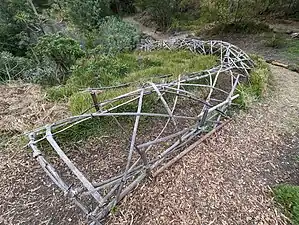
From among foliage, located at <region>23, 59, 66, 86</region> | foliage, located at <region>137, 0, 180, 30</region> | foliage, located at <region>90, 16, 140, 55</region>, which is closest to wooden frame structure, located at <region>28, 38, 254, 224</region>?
foliage, located at <region>23, 59, 66, 86</region>

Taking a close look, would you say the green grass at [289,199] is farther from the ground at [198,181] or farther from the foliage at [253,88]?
the foliage at [253,88]

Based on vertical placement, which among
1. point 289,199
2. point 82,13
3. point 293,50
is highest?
point 82,13

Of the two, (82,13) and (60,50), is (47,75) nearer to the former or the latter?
(60,50)

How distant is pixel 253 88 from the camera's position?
10.8ft

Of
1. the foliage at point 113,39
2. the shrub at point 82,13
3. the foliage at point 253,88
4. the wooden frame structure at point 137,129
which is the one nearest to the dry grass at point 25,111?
the wooden frame structure at point 137,129

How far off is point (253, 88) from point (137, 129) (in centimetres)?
185

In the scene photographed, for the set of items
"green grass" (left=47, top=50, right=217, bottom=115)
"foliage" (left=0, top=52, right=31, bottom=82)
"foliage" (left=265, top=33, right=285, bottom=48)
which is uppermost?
"green grass" (left=47, top=50, right=217, bottom=115)

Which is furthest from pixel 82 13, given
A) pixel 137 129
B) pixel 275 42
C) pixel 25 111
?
pixel 137 129

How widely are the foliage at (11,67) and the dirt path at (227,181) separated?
4089mm

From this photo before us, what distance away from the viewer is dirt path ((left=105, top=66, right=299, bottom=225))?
1.75 m

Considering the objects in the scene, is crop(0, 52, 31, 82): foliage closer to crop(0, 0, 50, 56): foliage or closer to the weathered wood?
crop(0, 0, 50, 56): foliage

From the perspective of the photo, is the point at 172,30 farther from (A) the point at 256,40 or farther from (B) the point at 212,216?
(B) the point at 212,216

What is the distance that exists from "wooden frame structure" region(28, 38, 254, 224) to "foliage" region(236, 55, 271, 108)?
11 cm

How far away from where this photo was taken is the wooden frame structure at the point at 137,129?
1540mm
